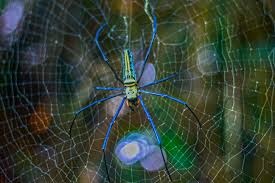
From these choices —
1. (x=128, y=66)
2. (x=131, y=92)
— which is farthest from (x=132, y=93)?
(x=128, y=66)

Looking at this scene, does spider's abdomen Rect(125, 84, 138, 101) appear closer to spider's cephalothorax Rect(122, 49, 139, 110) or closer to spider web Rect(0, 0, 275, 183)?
spider's cephalothorax Rect(122, 49, 139, 110)

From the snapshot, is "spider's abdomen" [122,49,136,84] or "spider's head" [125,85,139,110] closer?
"spider's abdomen" [122,49,136,84]

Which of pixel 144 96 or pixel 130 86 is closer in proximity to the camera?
pixel 130 86

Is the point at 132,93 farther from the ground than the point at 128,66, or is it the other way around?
the point at 128,66

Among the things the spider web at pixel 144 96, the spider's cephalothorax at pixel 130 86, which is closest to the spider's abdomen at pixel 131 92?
the spider's cephalothorax at pixel 130 86

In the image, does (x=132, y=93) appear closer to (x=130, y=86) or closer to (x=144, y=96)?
(x=130, y=86)

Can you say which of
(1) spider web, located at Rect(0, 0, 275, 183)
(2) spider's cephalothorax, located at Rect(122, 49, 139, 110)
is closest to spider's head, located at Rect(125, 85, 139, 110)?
(2) spider's cephalothorax, located at Rect(122, 49, 139, 110)

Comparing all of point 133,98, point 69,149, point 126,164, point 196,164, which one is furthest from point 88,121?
point 196,164

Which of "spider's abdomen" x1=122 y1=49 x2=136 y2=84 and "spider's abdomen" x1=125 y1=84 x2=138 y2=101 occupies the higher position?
"spider's abdomen" x1=122 y1=49 x2=136 y2=84

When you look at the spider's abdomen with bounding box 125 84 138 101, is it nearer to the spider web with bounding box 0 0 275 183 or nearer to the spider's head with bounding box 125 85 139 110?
the spider's head with bounding box 125 85 139 110

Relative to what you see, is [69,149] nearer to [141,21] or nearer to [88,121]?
[88,121]

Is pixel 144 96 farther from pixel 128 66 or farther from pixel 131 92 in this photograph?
pixel 128 66
